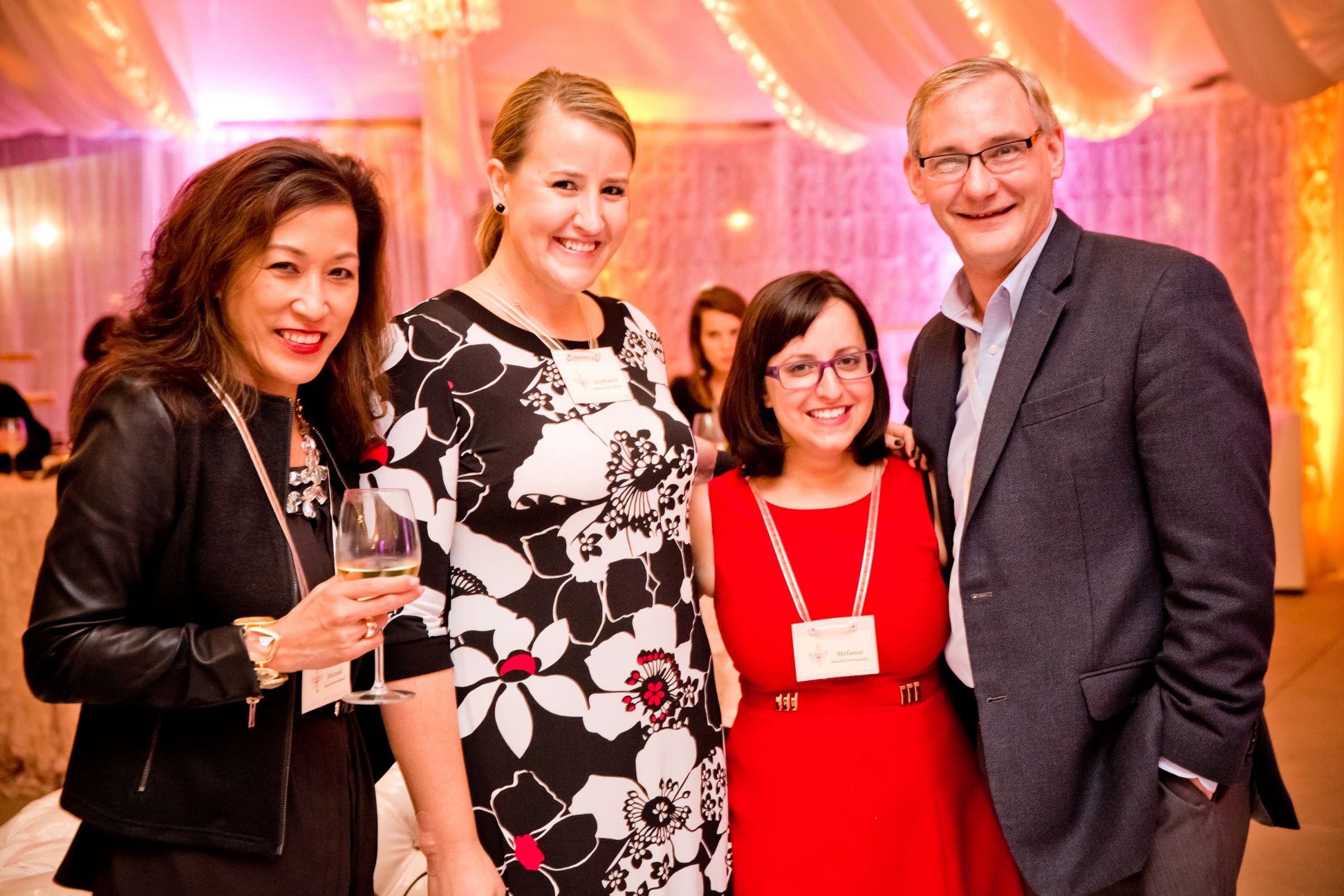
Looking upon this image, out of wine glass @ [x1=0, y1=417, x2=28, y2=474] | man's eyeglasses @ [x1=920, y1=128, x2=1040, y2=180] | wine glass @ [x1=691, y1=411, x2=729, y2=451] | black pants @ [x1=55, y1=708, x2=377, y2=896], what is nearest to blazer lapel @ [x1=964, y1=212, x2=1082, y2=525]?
man's eyeglasses @ [x1=920, y1=128, x2=1040, y2=180]

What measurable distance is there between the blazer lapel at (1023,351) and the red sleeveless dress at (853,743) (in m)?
0.28

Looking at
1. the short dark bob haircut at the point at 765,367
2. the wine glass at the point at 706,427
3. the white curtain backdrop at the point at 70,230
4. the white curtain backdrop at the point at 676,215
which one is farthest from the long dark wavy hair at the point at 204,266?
the white curtain backdrop at the point at 70,230

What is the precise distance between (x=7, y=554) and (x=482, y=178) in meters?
3.47

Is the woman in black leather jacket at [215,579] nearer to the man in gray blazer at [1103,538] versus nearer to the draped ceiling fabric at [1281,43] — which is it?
the man in gray blazer at [1103,538]

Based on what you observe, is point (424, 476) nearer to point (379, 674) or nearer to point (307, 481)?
point (307, 481)

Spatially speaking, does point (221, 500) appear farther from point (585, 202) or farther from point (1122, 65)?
point (1122, 65)

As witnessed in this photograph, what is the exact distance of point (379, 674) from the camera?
1578 mm

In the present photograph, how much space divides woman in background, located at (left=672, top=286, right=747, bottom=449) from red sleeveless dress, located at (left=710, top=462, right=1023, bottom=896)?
3.34 m

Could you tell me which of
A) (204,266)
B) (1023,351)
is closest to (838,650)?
(1023,351)

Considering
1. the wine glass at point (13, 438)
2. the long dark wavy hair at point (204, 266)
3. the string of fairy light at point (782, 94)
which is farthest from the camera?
the string of fairy light at point (782, 94)

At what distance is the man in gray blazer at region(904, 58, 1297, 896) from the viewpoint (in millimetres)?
1769

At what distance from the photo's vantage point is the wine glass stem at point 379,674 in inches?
61.4

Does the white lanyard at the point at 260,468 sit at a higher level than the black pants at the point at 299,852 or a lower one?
higher

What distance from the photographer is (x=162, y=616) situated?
58.2 inches
